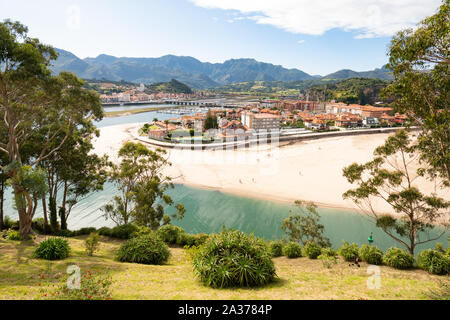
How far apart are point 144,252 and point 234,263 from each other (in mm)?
5504

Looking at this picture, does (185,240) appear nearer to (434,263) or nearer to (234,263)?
(234,263)

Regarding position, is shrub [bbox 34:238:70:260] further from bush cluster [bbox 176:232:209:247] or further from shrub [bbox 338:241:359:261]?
shrub [bbox 338:241:359:261]

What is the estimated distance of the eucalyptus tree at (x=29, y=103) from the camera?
37.3 ft

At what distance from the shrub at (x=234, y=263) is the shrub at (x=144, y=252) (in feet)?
11.3

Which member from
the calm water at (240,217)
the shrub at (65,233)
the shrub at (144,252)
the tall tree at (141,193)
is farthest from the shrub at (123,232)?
the calm water at (240,217)

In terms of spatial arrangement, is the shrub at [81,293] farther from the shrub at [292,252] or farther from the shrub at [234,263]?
the shrub at [292,252]

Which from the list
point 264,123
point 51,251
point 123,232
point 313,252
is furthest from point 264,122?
point 51,251

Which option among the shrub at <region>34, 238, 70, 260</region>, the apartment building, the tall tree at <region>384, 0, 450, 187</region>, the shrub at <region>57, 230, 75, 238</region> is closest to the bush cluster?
the shrub at <region>34, 238, 70, 260</region>

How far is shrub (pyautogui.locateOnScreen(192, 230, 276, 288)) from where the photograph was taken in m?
8.16

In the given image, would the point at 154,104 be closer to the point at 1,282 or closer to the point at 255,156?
the point at 255,156

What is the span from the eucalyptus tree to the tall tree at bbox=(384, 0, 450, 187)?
15848 mm

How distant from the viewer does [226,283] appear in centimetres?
811
